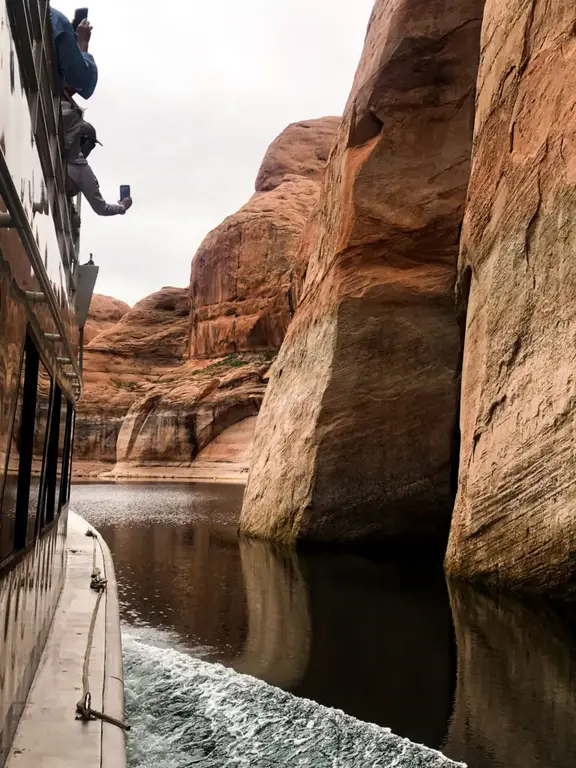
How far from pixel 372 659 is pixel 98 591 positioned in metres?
2.41

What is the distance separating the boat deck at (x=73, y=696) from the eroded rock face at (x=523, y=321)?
184 inches

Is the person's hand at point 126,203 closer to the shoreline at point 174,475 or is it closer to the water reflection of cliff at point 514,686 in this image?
the water reflection of cliff at point 514,686

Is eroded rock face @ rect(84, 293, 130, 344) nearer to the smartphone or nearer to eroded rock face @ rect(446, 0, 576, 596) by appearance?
eroded rock face @ rect(446, 0, 576, 596)

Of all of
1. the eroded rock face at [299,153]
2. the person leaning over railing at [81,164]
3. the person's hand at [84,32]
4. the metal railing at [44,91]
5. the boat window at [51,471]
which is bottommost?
the boat window at [51,471]

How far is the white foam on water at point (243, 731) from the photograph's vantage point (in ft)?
13.0

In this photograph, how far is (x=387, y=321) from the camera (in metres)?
14.2

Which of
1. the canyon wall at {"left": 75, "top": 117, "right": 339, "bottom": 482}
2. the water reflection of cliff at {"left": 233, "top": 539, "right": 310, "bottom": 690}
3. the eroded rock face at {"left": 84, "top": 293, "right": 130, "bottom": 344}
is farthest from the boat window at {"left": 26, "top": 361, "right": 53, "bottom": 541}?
the eroded rock face at {"left": 84, "top": 293, "right": 130, "bottom": 344}

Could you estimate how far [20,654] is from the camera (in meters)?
3.14

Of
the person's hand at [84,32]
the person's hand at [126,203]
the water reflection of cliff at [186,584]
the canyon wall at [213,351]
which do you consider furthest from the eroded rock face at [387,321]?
the canyon wall at [213,351]

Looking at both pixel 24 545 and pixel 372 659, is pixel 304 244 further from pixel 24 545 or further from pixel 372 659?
pixel 24 545

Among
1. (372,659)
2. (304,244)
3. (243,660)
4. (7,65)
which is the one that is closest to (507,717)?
(372,659)

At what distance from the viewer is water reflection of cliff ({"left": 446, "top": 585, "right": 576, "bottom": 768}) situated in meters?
4.26

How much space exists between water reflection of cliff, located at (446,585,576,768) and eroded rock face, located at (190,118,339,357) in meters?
52.7

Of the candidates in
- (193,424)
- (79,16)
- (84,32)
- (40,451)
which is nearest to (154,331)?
(193,424)
